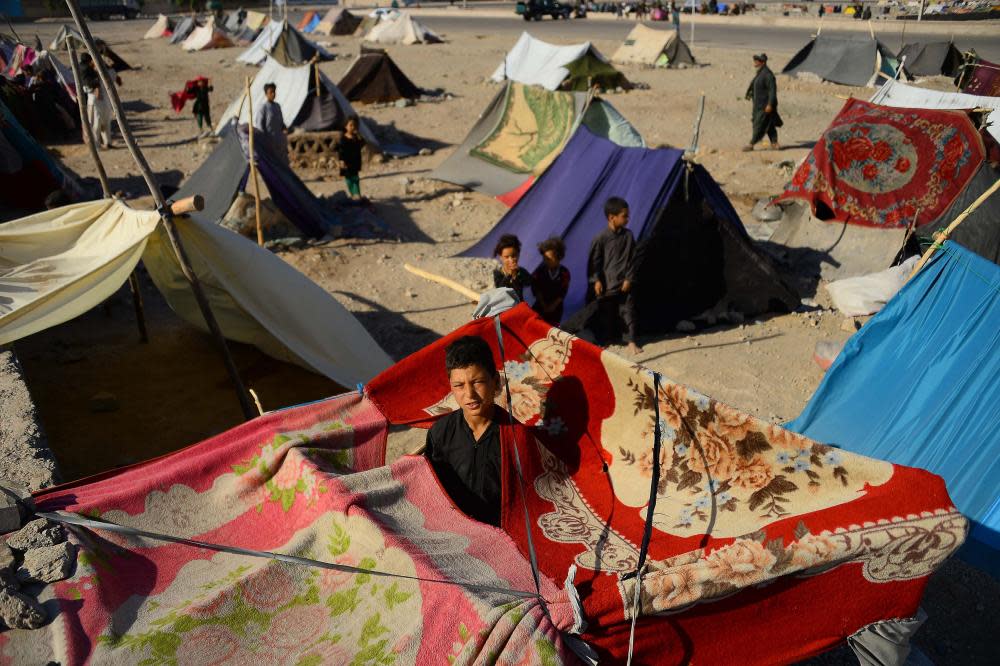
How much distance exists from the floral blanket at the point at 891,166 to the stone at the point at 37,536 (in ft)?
22.9

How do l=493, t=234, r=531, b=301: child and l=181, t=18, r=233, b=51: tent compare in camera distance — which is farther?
l=181, t=18, r=233, b=51: tent

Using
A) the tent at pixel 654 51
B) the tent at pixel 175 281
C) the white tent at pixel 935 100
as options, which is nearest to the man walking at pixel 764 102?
the white tent at pixel 935 100

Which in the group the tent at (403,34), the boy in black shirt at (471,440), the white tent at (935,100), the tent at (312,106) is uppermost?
the white tent at (935,100)

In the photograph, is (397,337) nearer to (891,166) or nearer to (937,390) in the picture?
(937,390)

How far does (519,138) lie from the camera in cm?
1042

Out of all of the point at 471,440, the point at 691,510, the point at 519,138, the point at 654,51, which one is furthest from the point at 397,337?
the point at 654,51

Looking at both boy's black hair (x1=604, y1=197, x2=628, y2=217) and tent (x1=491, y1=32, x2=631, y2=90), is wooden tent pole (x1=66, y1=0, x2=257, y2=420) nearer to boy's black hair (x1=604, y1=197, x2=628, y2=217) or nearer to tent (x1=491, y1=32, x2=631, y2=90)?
boy's black hair (x1=604, y1=197, x2=628, y2=217)

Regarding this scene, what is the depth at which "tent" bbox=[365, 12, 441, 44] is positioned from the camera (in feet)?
87.1

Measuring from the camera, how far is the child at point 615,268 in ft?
19.8

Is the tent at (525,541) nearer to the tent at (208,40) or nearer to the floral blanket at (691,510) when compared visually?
the floral blanket at (691,510)

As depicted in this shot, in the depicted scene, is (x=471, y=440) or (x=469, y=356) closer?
(x=469, y=356)

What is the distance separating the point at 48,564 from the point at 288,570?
2.46 feet

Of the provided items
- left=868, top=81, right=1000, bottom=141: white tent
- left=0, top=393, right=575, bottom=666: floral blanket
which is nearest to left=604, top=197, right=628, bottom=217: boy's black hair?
left=0, top=393, right=575, bottom=666: floral blanket

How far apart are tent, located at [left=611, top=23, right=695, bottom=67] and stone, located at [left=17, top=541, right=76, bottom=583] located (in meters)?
20.1
